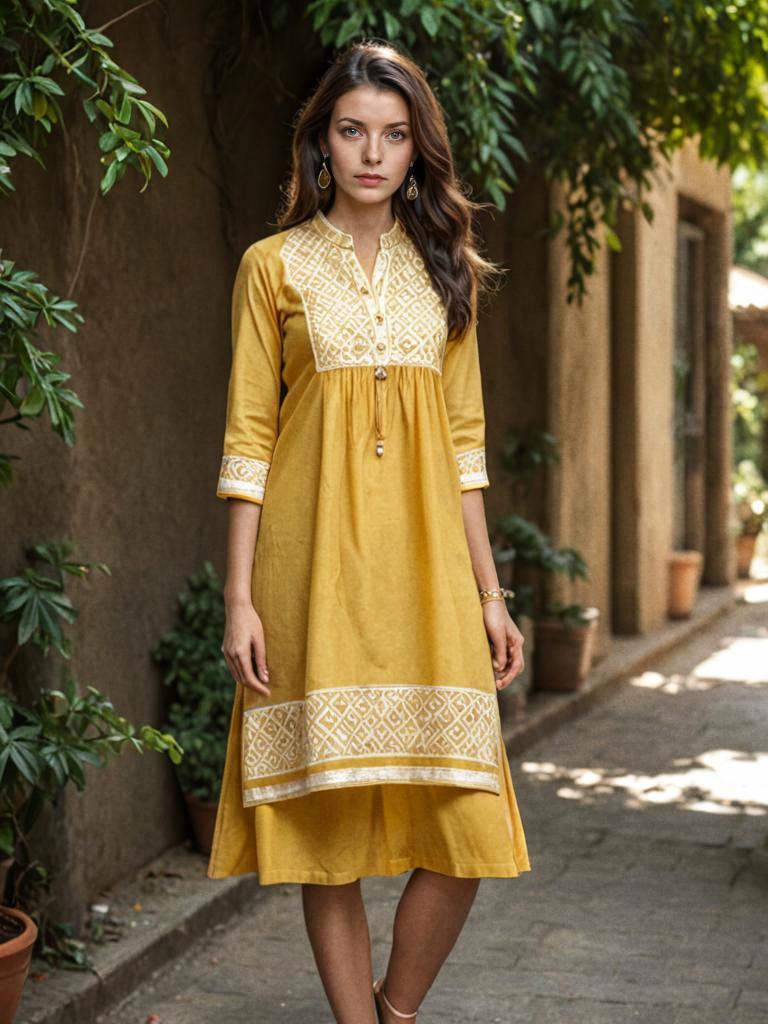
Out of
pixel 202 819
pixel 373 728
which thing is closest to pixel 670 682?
pixel 202 819

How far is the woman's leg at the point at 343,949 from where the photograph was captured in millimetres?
2887

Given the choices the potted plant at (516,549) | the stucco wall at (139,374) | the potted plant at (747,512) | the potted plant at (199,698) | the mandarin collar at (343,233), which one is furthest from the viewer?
the potted plant at (747,512)

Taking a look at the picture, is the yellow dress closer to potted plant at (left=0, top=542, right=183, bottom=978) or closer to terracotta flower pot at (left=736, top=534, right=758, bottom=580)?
potted plant at (left=0, top=542, right=183, bottom=978)

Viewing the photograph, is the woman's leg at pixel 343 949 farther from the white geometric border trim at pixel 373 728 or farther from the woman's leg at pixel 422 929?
the white geometric border trim at pixel 373 728

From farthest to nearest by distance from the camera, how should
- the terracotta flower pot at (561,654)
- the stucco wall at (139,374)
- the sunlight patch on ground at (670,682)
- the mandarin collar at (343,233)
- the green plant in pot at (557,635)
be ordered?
the sunlight patch on ground at (670,682) → the terracotta flower pot at (561,654) → the green plant in pot at (557,635) → the stucco wall at (139,374) → the mandarin collar at (343,233)

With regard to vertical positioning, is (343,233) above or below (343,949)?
above

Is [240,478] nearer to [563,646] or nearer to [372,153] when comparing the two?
[372,153]

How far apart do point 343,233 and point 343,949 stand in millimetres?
1361

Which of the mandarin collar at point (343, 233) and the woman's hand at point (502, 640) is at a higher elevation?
the mandarin collar at point (343, 233)

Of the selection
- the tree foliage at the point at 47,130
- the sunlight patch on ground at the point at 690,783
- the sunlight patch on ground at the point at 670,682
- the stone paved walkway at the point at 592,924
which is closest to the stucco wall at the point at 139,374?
the stone paved walkway at the point at 592,924

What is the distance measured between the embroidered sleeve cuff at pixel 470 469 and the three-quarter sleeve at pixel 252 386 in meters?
0.38

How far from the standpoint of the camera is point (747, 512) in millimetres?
14219

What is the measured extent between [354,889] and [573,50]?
329 centimetres

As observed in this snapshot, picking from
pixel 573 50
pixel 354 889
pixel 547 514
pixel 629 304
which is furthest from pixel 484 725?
pixel 629 304
